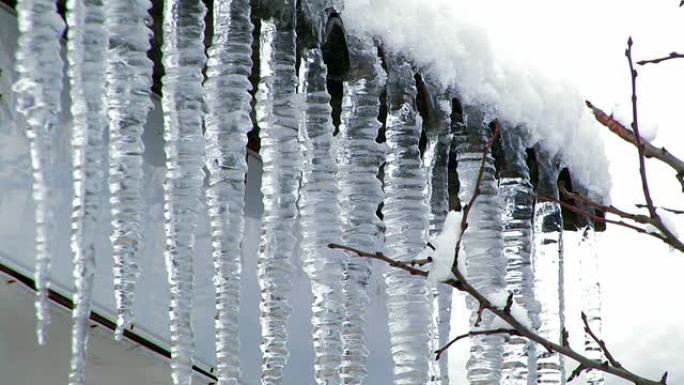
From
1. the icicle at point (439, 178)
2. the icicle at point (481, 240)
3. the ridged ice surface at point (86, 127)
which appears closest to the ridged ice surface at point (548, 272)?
the icicle at point (481, 240)

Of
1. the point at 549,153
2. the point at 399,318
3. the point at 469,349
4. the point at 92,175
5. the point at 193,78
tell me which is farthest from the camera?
the point at 549,153

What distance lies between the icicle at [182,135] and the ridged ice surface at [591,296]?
199 centimetres

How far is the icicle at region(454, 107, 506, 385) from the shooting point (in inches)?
121

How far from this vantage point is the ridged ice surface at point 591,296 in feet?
12.2

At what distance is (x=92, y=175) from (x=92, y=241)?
0.13 meters

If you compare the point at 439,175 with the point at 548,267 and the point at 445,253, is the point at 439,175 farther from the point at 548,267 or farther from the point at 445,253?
the point at 445,253

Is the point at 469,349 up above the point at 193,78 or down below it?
below

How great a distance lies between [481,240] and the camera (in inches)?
123

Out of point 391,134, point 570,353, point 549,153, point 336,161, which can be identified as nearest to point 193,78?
point 336,161

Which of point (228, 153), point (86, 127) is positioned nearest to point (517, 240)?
point (228, 153)

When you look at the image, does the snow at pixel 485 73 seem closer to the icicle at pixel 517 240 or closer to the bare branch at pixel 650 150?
the icicle at pixel 517 240

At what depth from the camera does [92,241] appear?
6.74 feet

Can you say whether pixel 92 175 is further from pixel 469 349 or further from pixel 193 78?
pixel 469 349

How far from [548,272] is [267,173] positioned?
1.53 meters
